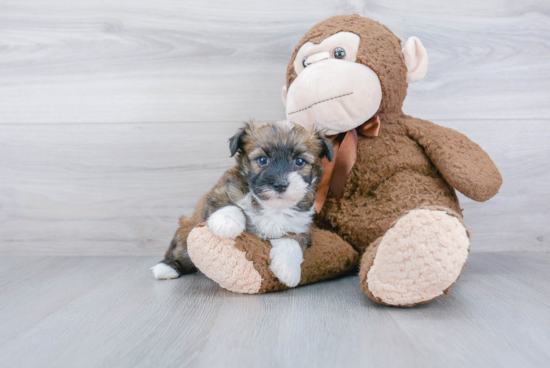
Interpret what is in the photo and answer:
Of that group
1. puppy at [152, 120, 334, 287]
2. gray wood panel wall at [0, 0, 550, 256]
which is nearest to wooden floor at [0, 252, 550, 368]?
puppy at [152, 120, 334, 287]

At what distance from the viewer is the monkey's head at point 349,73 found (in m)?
1.46

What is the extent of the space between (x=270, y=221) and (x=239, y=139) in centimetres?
31

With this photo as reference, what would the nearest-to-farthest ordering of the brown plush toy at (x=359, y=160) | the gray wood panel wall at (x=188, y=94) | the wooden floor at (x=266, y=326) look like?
the wooden floor at (x=266, y=326), the brown plush toy at (x=359, y=160), the gray wood panel wall at (x=188, y=94)

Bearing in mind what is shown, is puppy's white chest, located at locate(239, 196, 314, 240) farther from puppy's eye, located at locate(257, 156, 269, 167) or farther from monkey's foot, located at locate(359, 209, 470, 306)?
monkey's foot, located at locate(359, 209, 470, 306)

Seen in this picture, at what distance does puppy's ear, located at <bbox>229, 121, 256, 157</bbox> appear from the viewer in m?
1.38

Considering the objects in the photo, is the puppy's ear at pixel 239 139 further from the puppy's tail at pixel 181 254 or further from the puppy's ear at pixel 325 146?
the puppy's tail at pixel 181 254

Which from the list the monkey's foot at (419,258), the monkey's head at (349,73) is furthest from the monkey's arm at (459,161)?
the monkey's foot at (419,258)

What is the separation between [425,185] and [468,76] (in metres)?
0.88

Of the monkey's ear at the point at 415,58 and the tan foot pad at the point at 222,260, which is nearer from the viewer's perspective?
the tan foot pad at the point at 222,260

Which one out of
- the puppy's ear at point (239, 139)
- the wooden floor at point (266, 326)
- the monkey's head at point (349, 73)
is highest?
the monkey's head at point (349, 73)

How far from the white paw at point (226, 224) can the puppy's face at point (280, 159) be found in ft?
0.35

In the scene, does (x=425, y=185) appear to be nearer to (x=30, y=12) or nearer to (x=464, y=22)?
(x=464, y=22)

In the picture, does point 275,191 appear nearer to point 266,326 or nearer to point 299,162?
point 299,162

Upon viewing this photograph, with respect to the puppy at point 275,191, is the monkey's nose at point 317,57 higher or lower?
higher
